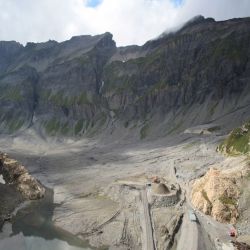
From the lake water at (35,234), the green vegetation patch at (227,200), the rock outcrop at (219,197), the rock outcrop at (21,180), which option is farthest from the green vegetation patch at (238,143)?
the rock outcrop at (21,180)

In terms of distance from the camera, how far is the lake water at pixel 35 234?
8881cm

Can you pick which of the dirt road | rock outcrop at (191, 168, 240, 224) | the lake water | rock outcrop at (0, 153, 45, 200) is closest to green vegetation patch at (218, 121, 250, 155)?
rock outcrop at (191, 168, 240, 224)

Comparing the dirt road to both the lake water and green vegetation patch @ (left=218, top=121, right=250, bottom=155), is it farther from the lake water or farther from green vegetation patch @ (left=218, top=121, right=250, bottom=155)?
green vegetation patch @ (left=218, top=121, right=250, bottom=155)

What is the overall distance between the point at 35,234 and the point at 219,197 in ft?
151

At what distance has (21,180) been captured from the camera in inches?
5113

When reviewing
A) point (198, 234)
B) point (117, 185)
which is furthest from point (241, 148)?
point (198, 234)

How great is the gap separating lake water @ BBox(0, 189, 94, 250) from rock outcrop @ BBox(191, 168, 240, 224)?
29616 millimetres

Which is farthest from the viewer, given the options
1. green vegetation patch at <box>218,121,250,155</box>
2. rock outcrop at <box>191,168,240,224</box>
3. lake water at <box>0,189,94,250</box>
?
green vegetation patch at <box>218,121,250,155</box>

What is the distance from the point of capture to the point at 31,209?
113 meters

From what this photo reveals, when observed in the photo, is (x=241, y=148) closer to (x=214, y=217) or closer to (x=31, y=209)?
(x=214, y=217)

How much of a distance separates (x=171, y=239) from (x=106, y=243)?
619 inches

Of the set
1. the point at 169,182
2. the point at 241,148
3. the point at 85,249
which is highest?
the point at 241,148

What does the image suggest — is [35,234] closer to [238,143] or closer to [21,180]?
[21,180]

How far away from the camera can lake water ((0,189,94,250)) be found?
88.8m
